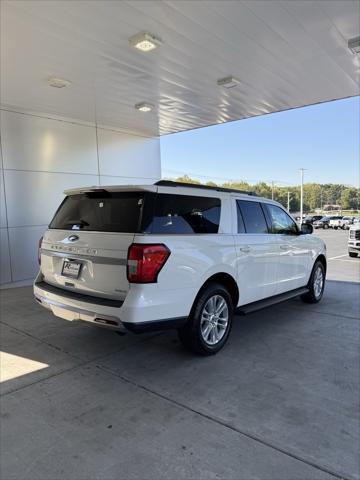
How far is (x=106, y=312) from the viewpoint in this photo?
333 cm

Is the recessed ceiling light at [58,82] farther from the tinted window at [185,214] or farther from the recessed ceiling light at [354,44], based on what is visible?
the recessed ceiling light at [354,44]

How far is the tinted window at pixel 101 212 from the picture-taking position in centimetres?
351

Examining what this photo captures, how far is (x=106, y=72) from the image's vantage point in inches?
239

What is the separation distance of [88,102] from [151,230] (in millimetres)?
5441

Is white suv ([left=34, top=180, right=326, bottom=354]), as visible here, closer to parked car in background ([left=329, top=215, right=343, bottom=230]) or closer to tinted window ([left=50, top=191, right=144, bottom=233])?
tinted window ([left=50, top=191, right=144, bottom=233])

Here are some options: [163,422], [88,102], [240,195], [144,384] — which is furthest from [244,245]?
[88,102]

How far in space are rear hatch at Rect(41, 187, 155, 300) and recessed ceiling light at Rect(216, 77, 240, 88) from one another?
12.8 ft

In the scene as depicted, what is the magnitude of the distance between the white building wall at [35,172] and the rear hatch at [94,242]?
453 centimetres

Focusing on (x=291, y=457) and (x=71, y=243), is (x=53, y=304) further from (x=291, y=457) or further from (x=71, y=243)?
(x=291, y=457)

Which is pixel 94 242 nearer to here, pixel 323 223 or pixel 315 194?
pixel 323 223

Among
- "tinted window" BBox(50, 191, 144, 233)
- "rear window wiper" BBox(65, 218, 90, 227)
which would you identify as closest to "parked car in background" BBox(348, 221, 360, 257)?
"tinted window" BBox(50, 191, 144, 233)

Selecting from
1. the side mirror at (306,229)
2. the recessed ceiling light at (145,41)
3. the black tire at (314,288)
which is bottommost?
the black tire at (314,288)

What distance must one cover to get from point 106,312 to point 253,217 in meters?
2.51

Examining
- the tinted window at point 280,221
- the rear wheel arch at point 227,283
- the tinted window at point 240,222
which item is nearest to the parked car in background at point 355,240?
the tinted window at point 280,221
